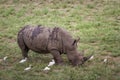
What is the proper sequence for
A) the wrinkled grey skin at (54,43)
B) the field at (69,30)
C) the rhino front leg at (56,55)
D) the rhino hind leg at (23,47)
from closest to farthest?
the field at (69,30) < the wrinkled grey skin at (54,43) < the rhino front leg at (56,55) < the rhino hind leg at (23,47)

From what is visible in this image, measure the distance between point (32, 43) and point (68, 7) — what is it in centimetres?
681

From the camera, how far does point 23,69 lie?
815cm

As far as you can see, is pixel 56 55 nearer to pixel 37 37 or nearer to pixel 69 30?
pixel 37 37

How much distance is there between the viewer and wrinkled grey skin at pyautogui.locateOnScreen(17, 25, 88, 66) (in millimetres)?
7957

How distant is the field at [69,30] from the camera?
772 centimetres

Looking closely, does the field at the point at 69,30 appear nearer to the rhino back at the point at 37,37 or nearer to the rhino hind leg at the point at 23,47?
the rhino hind leg at the point at 23,47

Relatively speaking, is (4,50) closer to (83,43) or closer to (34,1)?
(83,43)

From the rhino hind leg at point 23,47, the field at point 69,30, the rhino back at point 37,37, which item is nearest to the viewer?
the field at point 69,30

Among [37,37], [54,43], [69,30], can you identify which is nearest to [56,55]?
[54,43]

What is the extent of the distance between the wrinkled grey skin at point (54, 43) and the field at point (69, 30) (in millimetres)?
260

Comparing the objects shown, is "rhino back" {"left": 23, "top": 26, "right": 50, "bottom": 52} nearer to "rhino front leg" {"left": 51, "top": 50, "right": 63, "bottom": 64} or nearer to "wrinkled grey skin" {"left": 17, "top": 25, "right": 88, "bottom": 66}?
"wrinkled grey skin" {"left": 17, "top": 25, "right": 88, "bottom": 66}

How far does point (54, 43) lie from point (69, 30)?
12.1 ft

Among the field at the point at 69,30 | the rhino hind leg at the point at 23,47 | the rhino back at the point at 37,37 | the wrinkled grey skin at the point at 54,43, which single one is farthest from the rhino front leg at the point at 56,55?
the rhino hind leg at the point at 23,47

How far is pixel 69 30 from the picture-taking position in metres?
11.7
